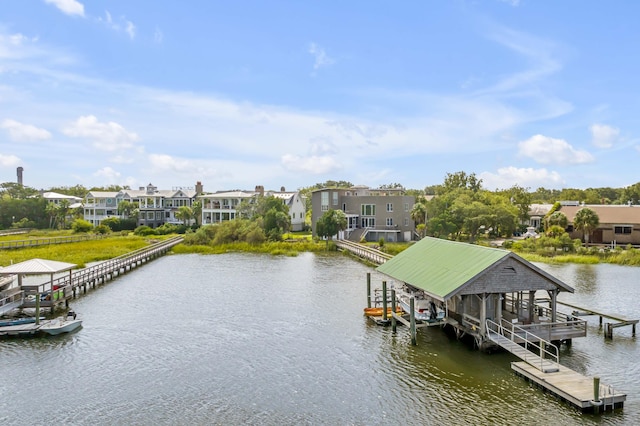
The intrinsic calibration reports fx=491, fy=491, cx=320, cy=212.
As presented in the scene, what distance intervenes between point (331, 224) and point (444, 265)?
143 feet

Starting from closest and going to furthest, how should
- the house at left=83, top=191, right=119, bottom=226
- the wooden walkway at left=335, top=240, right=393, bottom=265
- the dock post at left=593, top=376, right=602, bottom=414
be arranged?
the dock post at left=593, top=376, right=602, bottom=414 → the wooden walkway at left=335, top=240, right=393, bottom=265 → the house at left=83, top=191, right=119, bottom=226

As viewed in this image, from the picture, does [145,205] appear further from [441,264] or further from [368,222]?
[441,264]

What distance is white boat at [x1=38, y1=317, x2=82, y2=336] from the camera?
26047mm

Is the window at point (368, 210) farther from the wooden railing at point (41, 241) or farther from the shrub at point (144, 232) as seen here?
the wooden railing at point (41, 241)

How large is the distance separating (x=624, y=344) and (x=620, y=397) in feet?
29.6

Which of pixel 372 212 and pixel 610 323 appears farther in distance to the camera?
pixel 372 212

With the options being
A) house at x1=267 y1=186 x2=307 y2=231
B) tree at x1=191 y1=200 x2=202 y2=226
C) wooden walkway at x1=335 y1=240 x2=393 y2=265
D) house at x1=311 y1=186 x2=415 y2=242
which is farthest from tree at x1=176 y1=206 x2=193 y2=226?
wooden walkway at x1=335 y1=240 x2=393 y2=265

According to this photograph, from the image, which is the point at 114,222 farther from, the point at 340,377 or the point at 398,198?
the point at 340,377

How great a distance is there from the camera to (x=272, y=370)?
850 inches

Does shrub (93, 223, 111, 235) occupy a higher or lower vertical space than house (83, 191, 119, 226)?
lower

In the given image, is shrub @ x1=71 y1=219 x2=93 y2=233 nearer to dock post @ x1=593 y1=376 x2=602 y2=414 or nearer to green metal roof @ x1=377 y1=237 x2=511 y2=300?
green metal roof @ x1=377 y1=237 x2=511 y2=300

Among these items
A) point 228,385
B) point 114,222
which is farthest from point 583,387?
point 114,222

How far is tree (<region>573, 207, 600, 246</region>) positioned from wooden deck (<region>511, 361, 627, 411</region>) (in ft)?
165

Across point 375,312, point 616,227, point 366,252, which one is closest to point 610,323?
point 375,312
